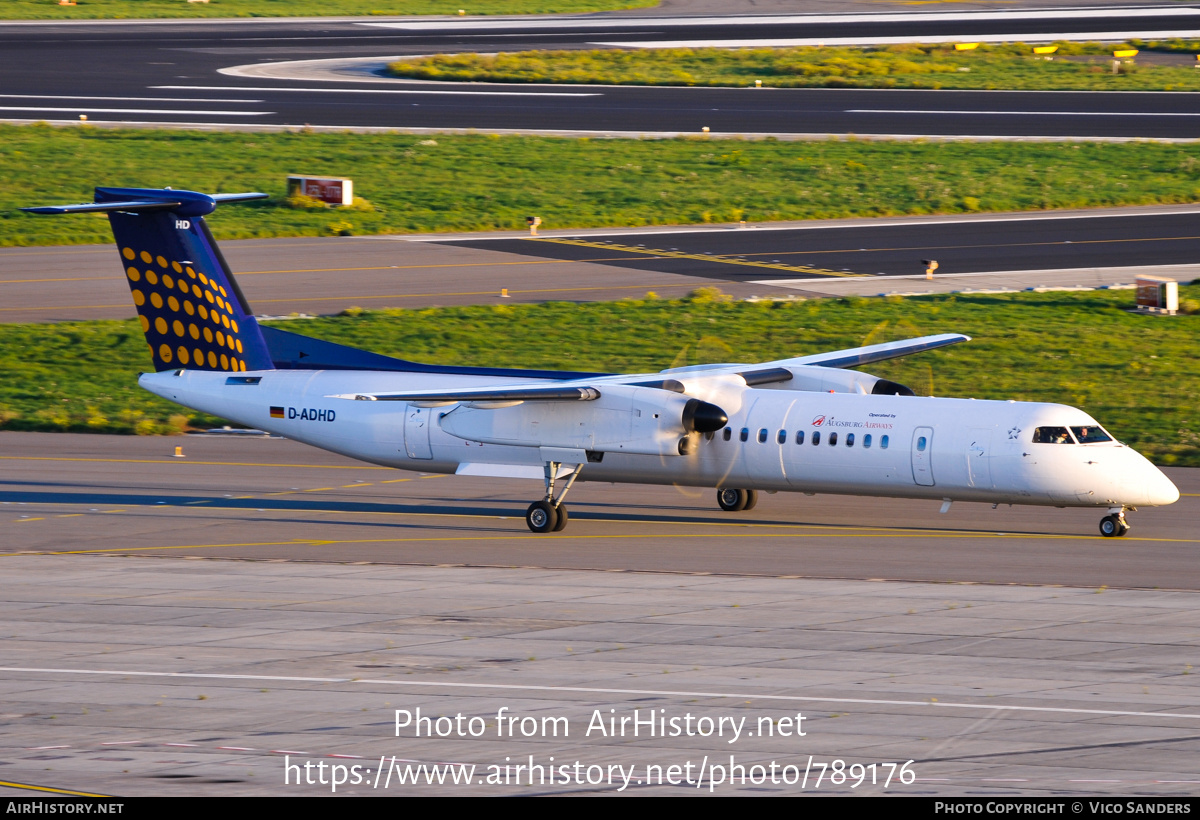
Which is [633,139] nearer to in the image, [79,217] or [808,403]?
[79,217]

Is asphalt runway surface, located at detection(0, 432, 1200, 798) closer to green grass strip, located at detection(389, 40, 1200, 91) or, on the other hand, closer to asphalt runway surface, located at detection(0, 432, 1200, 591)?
asphalt runway surface, located at detection(0, 432, 1200, 591)

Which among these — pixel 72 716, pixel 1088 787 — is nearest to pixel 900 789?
pixel 1088 787

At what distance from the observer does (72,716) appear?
54.2 feet

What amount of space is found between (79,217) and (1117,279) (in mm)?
36116

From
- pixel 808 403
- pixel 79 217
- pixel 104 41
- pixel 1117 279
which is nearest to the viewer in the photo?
pixel 808 403

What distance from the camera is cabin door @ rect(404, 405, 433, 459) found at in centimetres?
2855

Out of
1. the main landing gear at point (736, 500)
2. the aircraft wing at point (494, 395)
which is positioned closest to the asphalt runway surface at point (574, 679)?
the aircraft wing at point (494, 395)

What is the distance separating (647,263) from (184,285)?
24912 millimetres

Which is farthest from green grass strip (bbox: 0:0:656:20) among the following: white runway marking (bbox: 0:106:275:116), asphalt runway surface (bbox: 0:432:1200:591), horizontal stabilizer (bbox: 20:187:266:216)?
horizontal stabilizer (bbox: 20:187:266:216)

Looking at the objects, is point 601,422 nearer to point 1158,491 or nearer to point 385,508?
point 385,508

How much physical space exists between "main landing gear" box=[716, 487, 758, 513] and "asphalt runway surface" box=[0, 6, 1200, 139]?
45.6 metres

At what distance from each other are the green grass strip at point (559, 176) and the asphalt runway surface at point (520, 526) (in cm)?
2723

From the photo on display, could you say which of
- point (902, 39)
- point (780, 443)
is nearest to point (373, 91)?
point (902, 39)
